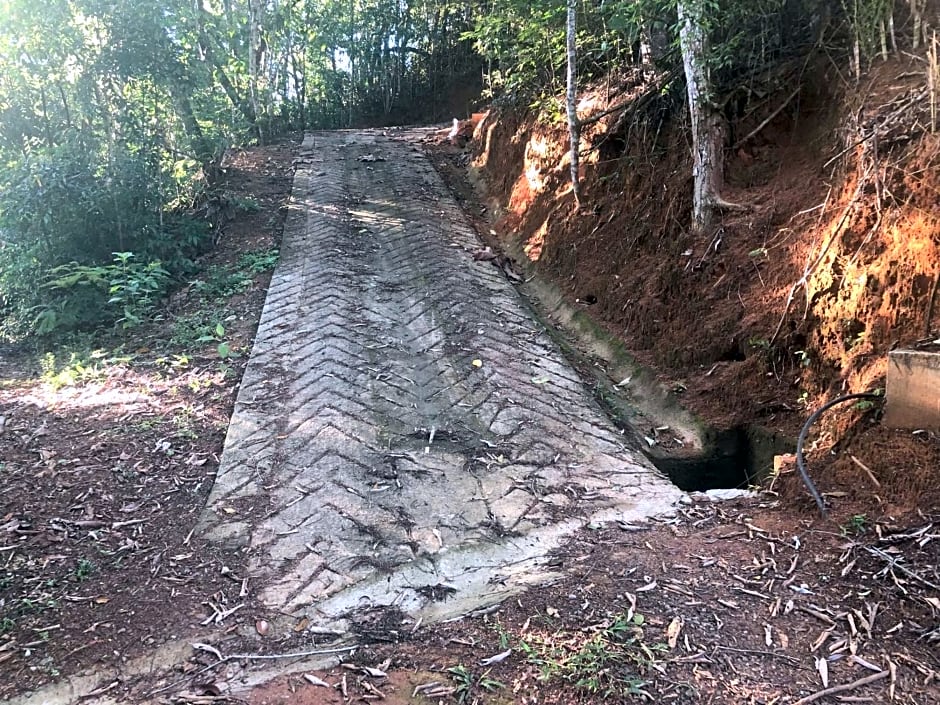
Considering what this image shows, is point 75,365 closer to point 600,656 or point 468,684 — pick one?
point 468,684

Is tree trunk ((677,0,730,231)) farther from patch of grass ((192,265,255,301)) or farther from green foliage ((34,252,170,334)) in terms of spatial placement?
green foliage ((34,252,170,334))

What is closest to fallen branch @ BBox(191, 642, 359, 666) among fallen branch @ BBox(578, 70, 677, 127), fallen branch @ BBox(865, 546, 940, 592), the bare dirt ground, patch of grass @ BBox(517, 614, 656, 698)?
the bare dirt ground

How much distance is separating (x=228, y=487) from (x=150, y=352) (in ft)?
7.11

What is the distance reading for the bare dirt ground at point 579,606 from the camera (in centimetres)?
216

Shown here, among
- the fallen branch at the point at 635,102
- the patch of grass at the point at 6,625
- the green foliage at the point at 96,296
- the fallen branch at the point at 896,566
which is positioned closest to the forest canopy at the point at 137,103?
the green foliage at the point at 96,296

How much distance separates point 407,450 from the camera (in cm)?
377

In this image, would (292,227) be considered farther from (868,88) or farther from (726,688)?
(726,688)

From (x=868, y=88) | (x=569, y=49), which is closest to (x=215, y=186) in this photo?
(x=569, y=49)

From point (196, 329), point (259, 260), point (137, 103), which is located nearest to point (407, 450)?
point (196, 329)

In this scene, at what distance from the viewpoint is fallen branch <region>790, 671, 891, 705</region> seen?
2.07 m

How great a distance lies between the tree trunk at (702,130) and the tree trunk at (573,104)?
4.48 ft

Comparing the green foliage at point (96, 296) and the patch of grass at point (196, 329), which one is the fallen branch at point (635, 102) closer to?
the patch of grass at point (196, 329)

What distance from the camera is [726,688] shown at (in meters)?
2.13

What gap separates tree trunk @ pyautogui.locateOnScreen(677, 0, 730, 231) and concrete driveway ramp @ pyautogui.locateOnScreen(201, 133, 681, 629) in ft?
4.96
